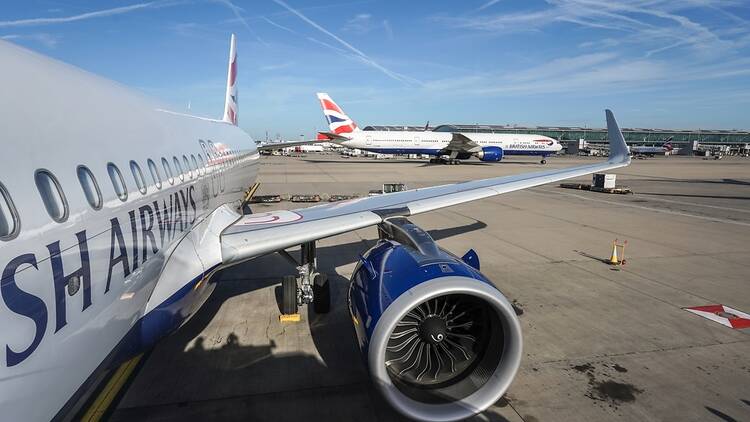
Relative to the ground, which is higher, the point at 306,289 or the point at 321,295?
the point at 306,289

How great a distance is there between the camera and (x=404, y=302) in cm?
390

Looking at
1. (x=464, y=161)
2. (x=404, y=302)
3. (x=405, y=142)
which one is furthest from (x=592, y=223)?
(x=464, y=161)

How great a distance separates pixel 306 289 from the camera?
7.25m

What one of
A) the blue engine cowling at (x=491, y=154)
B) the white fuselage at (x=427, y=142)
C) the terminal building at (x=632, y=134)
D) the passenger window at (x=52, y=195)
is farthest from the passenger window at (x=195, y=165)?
the terminal building at (x=632, y=134)

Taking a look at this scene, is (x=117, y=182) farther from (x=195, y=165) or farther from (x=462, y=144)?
(x=462, y=144)

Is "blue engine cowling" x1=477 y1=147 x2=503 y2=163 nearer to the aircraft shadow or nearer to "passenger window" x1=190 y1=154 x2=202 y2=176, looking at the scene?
the aircraft shadow

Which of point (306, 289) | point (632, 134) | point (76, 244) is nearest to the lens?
point (76, 244)

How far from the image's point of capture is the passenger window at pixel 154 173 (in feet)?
14.7

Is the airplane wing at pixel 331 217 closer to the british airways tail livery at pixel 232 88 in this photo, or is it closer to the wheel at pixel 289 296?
the wheel at pixel 289 296

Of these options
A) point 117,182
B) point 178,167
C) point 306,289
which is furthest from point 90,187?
point 306,289

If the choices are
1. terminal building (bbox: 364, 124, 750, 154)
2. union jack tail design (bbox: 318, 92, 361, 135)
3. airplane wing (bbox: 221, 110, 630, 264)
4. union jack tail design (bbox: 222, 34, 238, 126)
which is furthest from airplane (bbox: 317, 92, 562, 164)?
terminal building (bbox: 364, 124, 750, 154)

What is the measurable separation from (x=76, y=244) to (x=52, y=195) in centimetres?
34

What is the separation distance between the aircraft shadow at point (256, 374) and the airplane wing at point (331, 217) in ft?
4.96

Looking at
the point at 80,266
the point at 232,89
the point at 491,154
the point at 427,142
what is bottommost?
the point at 491,154
